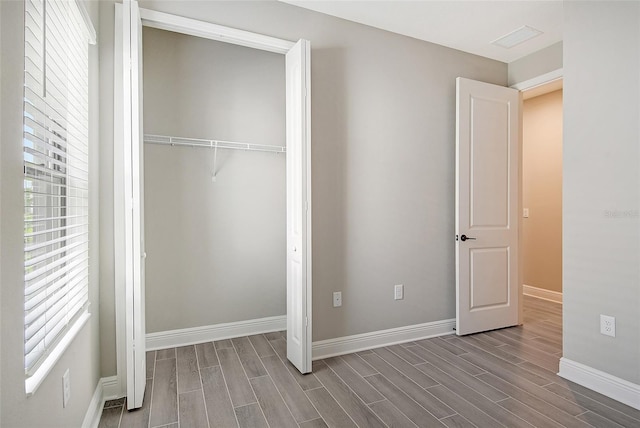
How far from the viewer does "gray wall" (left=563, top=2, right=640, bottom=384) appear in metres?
2.19

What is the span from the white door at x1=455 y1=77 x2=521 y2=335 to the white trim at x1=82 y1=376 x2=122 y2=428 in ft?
9.02

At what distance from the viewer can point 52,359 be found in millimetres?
1314

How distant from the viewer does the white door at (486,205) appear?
10.8ft

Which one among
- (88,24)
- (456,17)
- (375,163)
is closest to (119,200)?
(88,24)

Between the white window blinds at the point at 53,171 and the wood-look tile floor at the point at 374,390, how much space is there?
3.03 feet

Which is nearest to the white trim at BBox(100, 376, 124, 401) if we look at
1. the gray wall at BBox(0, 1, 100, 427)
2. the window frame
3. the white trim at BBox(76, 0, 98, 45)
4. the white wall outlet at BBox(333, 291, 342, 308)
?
the window frame

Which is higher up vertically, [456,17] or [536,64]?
[456,17]

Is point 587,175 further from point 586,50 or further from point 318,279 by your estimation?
point 318,279

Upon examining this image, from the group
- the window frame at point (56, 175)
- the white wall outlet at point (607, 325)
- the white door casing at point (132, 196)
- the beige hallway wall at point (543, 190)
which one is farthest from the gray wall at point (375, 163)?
the beige hallway wall at point (543, 190)

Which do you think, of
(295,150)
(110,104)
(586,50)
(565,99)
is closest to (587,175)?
(565,99)

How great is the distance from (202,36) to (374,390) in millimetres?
2628

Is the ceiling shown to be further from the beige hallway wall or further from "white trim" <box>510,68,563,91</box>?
the beige hallway wall

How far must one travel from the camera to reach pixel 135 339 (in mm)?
2053

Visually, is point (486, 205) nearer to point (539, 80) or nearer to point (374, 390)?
point (539, 80)
